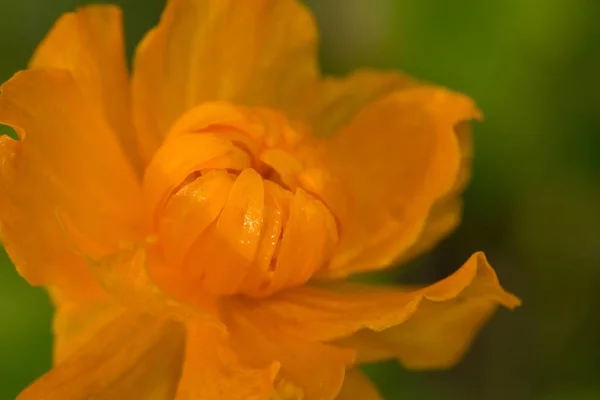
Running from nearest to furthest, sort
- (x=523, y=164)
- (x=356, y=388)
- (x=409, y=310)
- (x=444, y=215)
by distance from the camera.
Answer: (x=409, y=310) < (x=356, y=388) < (x=444, y=215) < (x=523, y=164)

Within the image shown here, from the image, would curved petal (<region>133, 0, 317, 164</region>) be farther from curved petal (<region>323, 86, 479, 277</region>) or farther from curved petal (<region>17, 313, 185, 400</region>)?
curved petal (<region>17, 313, 185, 400</region>)

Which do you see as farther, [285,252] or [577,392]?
[577,392]

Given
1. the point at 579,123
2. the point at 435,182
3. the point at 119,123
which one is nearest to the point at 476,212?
the point at 579,123

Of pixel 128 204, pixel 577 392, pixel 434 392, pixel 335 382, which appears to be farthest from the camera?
pixel 434 392

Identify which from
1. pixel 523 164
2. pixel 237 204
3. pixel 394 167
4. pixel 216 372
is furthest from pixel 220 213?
pixel 523 164

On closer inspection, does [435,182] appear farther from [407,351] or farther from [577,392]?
[577,392]

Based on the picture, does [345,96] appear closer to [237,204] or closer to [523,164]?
[237,204]

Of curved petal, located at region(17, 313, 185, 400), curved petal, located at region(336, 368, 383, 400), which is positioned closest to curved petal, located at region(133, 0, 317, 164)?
curved petal, located at region(17, 313, 185, 400)
